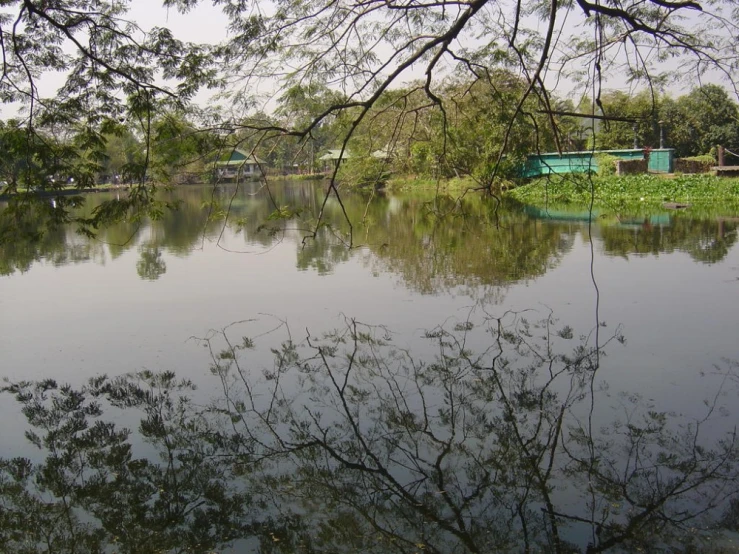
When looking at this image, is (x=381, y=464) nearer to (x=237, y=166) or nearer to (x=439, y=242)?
(x=237, y=166)

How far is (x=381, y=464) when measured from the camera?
370 cm

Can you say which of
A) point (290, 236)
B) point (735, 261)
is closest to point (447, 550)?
point (735, 261)

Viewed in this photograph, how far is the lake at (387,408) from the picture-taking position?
3158 mm

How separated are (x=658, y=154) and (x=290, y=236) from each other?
35.8 feet

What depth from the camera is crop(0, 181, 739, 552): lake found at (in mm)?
3158

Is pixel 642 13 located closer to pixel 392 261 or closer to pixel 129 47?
pixel 129 47

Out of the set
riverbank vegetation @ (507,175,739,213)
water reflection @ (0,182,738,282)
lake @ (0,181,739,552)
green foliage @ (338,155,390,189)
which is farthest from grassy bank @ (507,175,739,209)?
lake @ (0,181,739,552)

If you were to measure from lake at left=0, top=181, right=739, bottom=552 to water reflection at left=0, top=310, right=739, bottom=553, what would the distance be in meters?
0.01

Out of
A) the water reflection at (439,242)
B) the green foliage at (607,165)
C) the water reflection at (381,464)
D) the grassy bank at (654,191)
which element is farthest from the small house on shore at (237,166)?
the green foliage at (607,165)

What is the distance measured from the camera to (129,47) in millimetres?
5105

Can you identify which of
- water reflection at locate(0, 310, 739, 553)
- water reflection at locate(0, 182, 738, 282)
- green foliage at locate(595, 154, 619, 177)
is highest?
green foliage at locate(595, 154, 619, 177)

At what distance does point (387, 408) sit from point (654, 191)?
566 inches

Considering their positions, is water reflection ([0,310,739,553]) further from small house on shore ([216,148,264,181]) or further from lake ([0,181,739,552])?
small house on shore ([216,148,264,181])

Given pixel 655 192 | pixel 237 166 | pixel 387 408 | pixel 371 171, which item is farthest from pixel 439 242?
pixel 655 192
